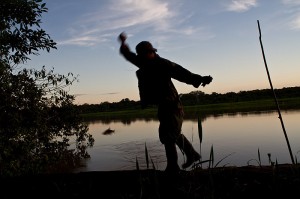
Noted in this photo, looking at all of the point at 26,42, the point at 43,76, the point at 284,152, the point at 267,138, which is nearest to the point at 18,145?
the point at 43,76

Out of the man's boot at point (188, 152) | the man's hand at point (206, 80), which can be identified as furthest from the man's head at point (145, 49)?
the man's boot at point (188, 152)

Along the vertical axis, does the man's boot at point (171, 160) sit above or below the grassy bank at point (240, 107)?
above

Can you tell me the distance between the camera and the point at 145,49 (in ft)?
15.6

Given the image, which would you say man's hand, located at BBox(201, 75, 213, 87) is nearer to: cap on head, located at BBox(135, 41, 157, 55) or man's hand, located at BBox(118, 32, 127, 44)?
cap on head, located at BBox(135, 41, 157, 55)

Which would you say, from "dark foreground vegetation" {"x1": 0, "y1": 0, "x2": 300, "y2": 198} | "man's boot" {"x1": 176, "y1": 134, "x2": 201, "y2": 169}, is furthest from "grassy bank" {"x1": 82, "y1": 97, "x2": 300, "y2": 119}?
"man's boot" {"x1": 176, "y1": 134, "x2": 201, "y2": 169}

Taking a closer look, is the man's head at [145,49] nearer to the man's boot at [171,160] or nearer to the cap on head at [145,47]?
the cap on head at [145,47]

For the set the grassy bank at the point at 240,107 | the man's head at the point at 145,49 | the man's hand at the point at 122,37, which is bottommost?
the grassy bank at the point at 240,107

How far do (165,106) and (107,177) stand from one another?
3.79 feet

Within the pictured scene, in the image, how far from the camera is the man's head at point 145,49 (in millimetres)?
4754

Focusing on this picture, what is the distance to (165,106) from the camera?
475 cm

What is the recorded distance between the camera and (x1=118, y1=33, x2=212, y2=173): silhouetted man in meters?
4.67

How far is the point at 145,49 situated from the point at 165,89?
0.58 m

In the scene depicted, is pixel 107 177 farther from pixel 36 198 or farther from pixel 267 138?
pixel 267 138

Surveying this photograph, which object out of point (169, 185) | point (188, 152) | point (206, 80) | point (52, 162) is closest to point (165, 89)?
point (206, 80)
